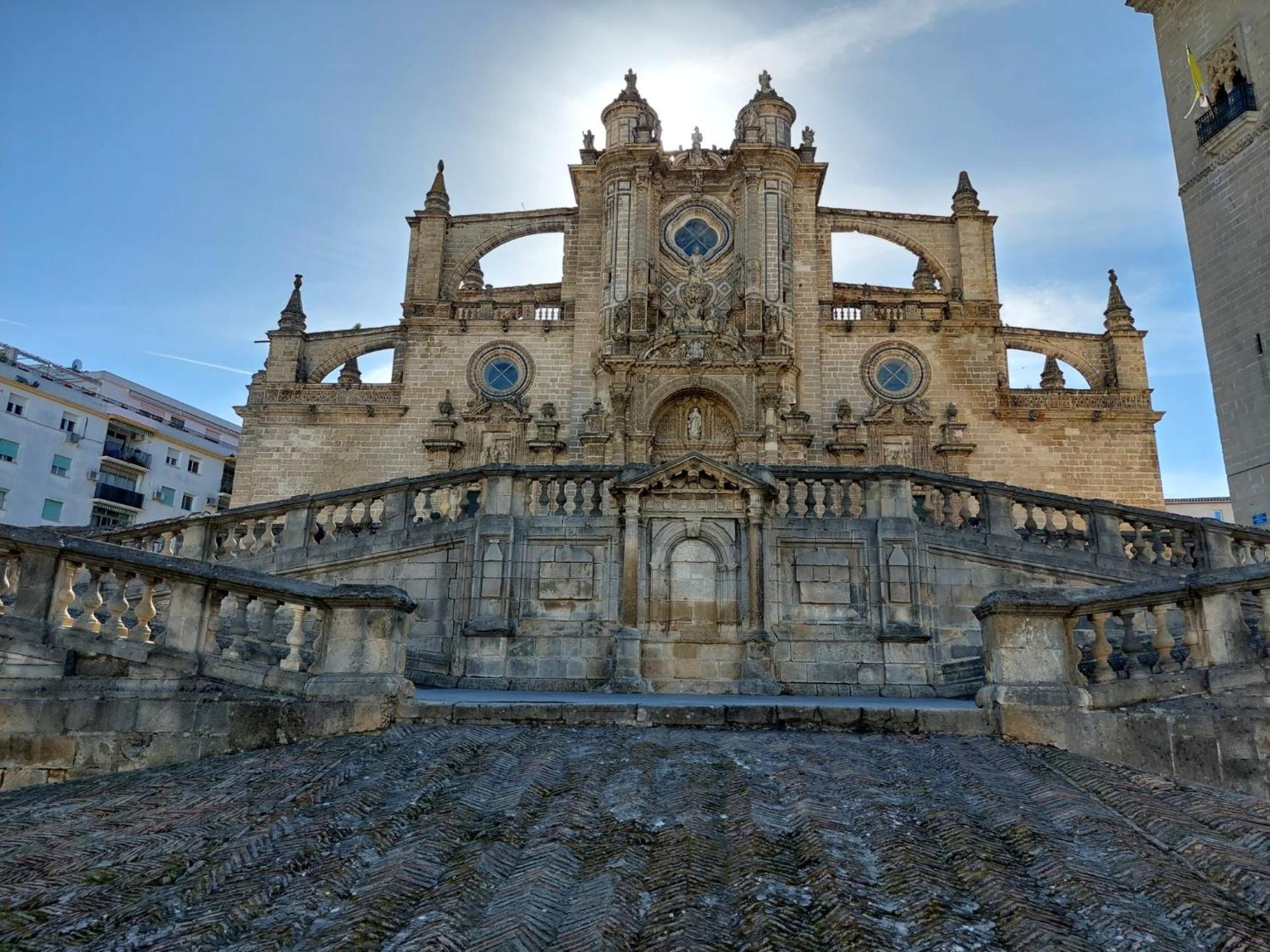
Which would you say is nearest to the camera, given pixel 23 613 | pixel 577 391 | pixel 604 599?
pixel 23 613

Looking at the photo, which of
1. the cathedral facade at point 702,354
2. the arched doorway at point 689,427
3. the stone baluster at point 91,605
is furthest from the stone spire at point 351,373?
the stone baluster at point 91,605

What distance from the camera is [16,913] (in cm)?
354

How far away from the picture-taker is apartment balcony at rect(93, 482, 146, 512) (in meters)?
Result: 41.2

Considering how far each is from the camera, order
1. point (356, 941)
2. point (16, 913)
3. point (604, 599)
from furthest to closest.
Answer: point (604, 599) → point (16, 913) → point (356, 941)

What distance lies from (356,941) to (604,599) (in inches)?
288

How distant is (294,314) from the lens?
28.0 m

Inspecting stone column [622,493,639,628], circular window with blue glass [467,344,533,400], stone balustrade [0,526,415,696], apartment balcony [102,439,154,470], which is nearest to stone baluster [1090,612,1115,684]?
stone column [622,493,639,628]

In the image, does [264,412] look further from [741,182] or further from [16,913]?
[16,913]

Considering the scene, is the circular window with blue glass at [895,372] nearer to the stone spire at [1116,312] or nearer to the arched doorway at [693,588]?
the stone spire at [1116,312]

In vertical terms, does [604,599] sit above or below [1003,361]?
below

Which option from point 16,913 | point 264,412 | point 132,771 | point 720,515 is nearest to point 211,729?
point 132,771

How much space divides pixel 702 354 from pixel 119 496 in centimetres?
3323

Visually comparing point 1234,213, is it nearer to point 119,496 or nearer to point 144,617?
point 144,617

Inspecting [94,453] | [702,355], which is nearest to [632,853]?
[702,355]
